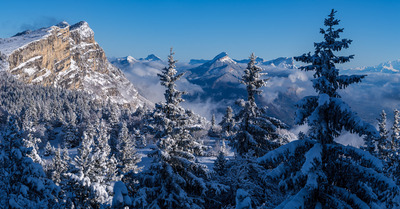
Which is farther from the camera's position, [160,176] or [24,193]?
[160,176]

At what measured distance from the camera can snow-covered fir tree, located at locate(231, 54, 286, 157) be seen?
736 inches

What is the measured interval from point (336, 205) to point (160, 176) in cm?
916

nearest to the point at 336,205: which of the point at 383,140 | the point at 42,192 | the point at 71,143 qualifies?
the point at 42,192

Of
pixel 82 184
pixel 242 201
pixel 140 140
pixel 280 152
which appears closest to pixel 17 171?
Answer: pixel 82 184

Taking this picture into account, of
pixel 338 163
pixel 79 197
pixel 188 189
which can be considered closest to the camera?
pixel 338 163

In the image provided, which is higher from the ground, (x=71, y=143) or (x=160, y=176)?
(x=160, y=176)

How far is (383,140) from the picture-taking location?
3269 cm

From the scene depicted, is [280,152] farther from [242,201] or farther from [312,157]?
[242,201]

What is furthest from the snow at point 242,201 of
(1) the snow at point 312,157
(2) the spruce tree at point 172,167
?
(2) the spruce tree at point 172,167

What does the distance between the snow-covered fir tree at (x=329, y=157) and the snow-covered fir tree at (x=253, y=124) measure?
30.3 ft

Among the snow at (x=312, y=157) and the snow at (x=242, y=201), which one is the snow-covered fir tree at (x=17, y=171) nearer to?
the snow at (x=242, y=201)

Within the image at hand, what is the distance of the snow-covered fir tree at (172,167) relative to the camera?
13914 millimetres

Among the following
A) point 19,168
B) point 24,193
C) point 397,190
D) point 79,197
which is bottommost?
point 79,197

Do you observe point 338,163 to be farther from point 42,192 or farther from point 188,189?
point 42,192
